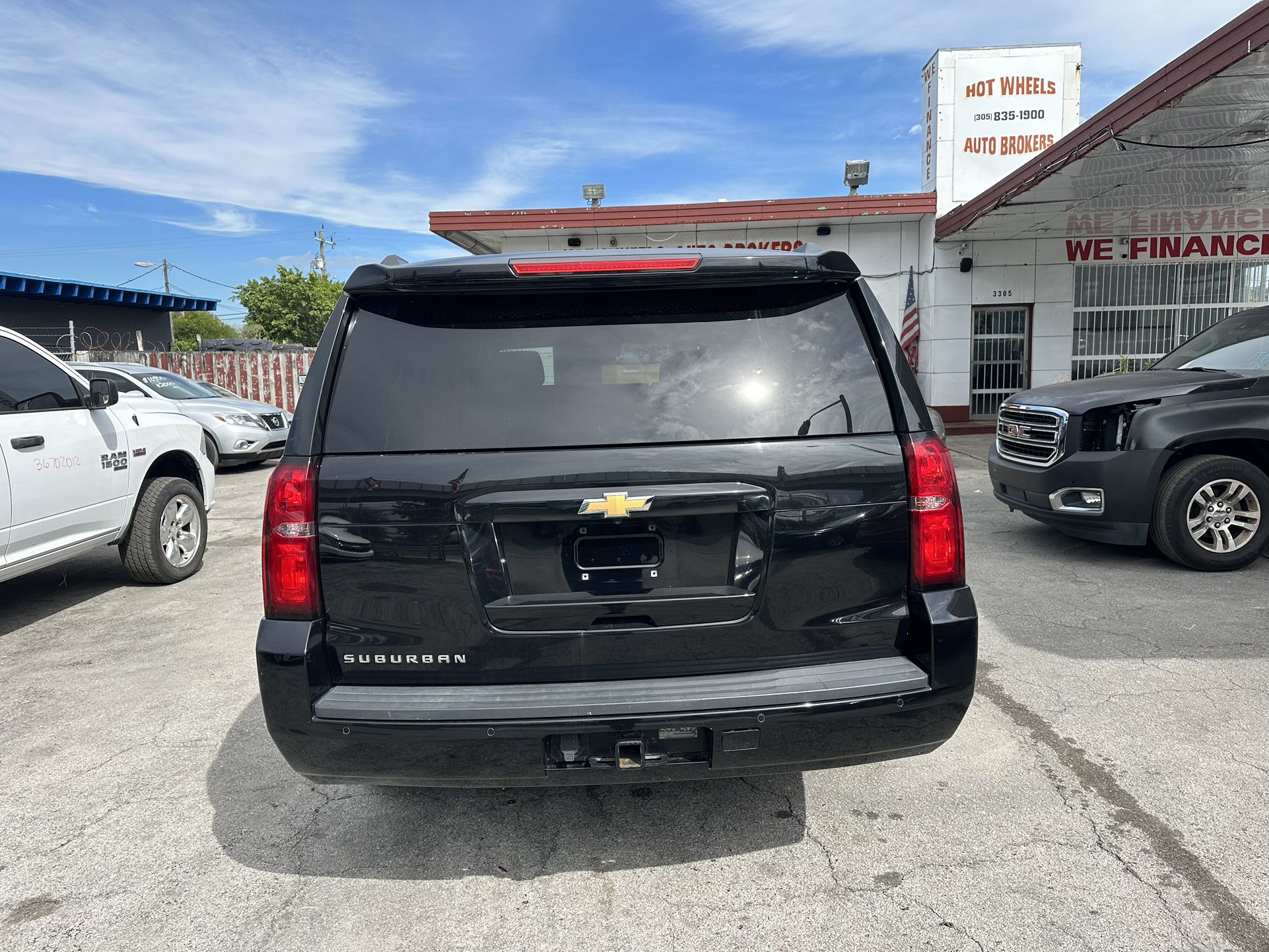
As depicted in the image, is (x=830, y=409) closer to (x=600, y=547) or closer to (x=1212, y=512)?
(x=600, y=547)

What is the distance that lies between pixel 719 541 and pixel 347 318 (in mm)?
1306

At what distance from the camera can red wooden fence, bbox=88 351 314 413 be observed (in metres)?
20.1

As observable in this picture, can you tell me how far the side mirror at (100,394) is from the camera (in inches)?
219

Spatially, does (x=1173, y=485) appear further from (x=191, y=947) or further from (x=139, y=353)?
(x=139, y=353)

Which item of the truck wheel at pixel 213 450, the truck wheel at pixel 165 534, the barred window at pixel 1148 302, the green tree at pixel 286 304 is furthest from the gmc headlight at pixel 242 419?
the green tree at pixel 286 304

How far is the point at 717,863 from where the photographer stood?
2.70 m

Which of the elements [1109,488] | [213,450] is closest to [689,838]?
[1109,488]

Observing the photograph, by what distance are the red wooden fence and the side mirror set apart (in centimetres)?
1516

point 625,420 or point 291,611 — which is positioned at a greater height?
point 625,420

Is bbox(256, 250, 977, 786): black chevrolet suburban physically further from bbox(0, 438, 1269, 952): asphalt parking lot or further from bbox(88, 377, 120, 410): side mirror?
bbox(88, 377, 120, 410): side mirror

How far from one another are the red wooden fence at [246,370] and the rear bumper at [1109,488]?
59.2 feet

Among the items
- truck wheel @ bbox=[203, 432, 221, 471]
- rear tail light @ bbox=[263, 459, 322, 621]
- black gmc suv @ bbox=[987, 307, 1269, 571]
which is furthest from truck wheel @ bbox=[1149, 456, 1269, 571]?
truck wheel @ bbox=[203, 432, 221, 471]

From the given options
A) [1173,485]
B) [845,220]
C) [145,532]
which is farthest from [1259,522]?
[845,220]

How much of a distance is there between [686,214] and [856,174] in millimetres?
3732
